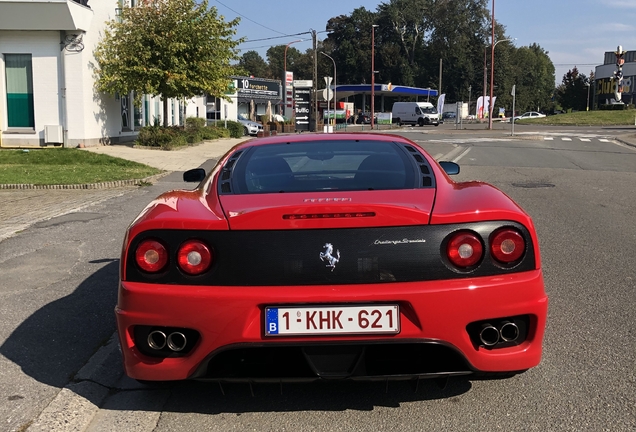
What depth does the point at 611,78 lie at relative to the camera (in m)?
93.4

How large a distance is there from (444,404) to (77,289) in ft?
11.5

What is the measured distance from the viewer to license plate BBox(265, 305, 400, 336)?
2.98 meters

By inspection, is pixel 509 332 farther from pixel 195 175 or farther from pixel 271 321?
pixel 195 175

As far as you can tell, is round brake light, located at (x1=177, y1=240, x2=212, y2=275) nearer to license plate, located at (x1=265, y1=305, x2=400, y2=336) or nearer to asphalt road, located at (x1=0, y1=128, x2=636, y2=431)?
license plate, located at (x1=265, y1=305, x2=400, y2=336)

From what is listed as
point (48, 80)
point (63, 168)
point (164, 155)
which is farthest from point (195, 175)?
point (48, 80)

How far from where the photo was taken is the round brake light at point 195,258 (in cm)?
308

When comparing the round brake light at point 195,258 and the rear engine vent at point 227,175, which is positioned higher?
the rear engine vent at point 227,175

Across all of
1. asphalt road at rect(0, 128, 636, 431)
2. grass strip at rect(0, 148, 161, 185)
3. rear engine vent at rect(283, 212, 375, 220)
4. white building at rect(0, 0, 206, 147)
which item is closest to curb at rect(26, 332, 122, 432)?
asphalt road at rect(0, 128, 636, 431)

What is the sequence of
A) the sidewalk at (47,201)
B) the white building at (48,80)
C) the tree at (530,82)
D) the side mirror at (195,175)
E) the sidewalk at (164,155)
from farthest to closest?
1. the tree at (530,82)
2. the white building at (48,80)
3. the sidewalk at (164,155)
4. the sidewalk at (47,201)
5. the side mirror at (195,175)

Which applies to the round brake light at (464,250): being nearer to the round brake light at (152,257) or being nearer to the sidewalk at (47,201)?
the round brake light at (152,257)

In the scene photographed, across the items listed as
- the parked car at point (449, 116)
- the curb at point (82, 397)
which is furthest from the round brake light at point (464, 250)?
the parked car at point (449, 116)

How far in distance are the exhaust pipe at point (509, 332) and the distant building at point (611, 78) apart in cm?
9700

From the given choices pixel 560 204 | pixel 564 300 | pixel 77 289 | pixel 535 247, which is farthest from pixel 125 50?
pixel 535 247

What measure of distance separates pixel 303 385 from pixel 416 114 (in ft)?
224
